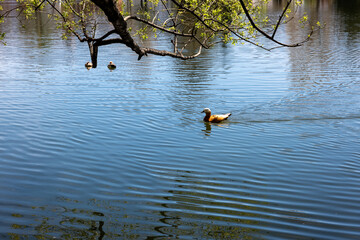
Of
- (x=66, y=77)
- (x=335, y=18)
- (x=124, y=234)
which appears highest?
(x=335, y=18)

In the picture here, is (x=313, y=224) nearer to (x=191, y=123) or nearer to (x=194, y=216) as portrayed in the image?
(x=194, y=216)

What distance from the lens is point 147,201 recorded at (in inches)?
370

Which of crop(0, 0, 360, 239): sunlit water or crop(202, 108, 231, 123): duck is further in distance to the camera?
crop(202, 108, 231, 123): duck

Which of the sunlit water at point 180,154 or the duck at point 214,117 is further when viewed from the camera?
the duck at point 214,117

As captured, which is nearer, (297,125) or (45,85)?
(297,125)

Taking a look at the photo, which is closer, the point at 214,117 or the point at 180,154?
the point at 180,154

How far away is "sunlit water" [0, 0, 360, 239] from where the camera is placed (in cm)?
847

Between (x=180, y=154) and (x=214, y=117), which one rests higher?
(x=214, y=117)

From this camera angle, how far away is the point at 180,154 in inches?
500

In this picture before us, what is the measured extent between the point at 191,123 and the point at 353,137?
568 cm

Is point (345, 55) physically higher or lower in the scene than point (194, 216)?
higher

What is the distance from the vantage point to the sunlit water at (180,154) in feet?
27.8

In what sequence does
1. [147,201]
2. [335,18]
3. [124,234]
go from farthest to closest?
[335,18] → [147,201] → [124,234]

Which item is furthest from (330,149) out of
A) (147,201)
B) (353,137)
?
(147,201)
